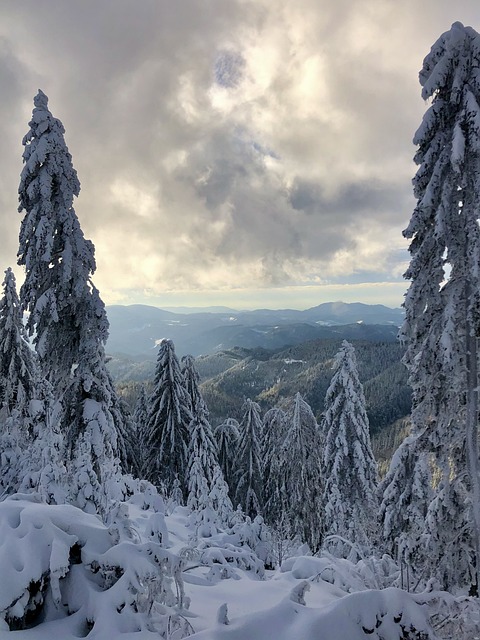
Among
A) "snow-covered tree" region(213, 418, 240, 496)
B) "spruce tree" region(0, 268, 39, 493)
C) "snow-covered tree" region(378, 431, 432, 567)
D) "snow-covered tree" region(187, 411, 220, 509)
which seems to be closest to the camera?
"snow-covered tree" region(378, 431, 432, 567)

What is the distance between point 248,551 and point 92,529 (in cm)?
427

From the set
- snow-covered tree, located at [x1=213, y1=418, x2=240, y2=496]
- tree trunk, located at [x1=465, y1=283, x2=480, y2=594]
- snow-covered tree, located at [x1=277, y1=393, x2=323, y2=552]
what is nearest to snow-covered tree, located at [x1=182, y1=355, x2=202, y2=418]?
snow-covered tree, located at [x1=213, y1=418, x2=240, y2=496]

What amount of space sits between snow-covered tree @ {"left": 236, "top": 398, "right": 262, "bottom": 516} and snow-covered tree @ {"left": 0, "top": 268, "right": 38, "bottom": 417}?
14535mm

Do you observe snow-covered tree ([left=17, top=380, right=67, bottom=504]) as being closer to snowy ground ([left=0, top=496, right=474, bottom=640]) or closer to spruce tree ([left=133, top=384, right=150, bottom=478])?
snowy ground ([left=0, top=496, right=474, bottom=640])

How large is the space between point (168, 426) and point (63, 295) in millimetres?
13889

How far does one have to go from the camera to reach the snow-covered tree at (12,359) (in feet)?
53.7

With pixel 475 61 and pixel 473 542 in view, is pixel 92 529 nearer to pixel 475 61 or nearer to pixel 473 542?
pixel 473 542

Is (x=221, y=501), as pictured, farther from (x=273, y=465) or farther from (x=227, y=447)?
(x=227, y=447)

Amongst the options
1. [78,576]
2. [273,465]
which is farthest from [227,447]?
[78,576]

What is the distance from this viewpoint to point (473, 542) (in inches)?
299

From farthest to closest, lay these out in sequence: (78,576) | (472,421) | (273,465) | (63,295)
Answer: (273,465), (63,295), (472,421), (78,576)

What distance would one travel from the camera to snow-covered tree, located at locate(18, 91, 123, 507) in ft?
35.7

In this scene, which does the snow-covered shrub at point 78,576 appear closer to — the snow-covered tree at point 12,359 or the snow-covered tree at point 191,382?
the snow-covered tree at point 12,359

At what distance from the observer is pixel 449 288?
301 inches
